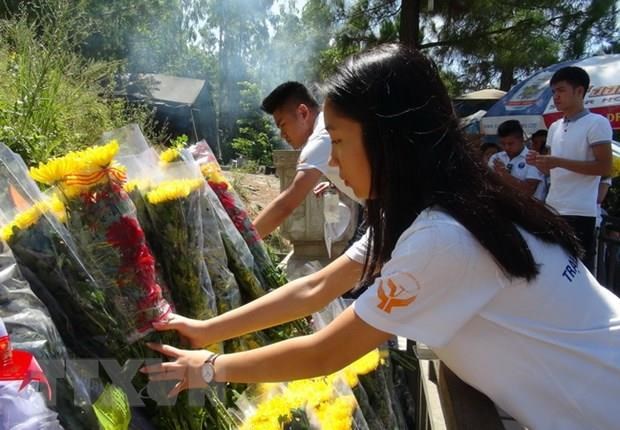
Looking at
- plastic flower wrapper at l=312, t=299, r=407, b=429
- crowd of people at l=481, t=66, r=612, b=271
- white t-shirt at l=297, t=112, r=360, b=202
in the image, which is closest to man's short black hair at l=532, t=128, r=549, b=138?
crowd of people at l=481, t=66, r=612, b=271

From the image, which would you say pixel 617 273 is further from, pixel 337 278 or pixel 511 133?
pixel 337 278

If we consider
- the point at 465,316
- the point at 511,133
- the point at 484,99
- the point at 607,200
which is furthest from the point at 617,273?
the point at 484,99

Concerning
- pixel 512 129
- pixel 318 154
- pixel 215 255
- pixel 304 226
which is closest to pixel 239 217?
pixel 215 255

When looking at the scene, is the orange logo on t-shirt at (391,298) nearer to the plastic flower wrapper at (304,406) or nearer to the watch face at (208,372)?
the watch face at (208,372)

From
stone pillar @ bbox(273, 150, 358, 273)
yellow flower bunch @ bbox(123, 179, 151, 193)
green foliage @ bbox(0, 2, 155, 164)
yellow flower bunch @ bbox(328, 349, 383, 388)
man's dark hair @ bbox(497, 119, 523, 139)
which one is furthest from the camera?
stone pillar @ bbox(273, 150, 358, 273)

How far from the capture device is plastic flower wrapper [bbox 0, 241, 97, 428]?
3.37 ft

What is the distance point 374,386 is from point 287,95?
1760mm

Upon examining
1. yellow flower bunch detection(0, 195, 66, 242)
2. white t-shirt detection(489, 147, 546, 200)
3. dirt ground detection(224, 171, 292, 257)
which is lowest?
dirt ground detection(224, 171, 292, 257)

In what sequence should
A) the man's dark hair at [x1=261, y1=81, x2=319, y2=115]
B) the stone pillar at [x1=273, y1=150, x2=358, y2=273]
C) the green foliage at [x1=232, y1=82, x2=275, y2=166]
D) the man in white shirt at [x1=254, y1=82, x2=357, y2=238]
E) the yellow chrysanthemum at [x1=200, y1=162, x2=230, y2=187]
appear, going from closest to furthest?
the yellow chrysanthemum at [x1=200, y1=162, x2=230, y2=187] → the man in white shirt at [x1=254, y1=82, x2=357, y2=238] → the man's dark hair at [x1=261, y1=81, x2=319, y2=115] → the stone pillar at [x1=273, y1=150, x2=358, y2=273] → the green foliage at [x1=232, y1=82, x2=275, y2=166]

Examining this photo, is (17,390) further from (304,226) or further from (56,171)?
(304,226)

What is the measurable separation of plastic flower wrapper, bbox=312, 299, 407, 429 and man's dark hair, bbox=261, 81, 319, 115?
142 cm

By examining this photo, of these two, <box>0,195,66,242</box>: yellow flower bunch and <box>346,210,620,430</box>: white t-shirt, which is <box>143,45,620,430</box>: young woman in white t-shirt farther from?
<box>0,195,66,242</box>: yellow flower bunch

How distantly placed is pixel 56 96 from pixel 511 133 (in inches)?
145

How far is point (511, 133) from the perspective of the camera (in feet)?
15.8
